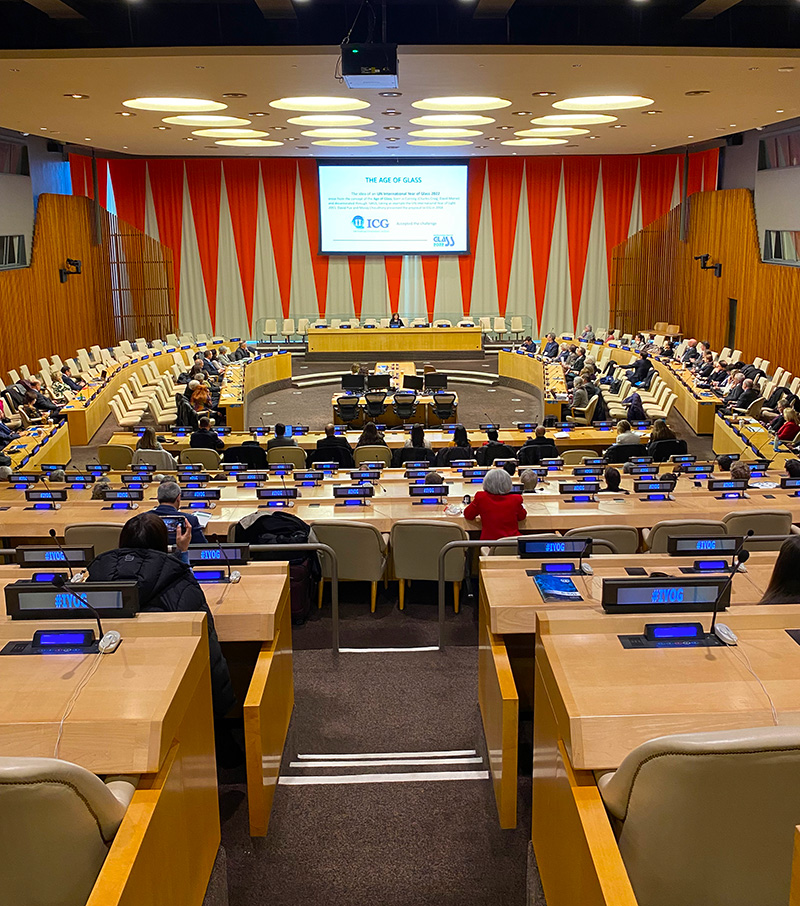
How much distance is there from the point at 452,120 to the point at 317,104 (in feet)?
9.36

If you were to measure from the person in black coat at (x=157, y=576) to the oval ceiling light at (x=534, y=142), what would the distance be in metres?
16.2

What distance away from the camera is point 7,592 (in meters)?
3.00

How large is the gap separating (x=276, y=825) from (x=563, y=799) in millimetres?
1561

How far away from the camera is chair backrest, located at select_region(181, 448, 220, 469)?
33.3 feet

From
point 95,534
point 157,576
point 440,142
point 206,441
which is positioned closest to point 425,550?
point 95,534

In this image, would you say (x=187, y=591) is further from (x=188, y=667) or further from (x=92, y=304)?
(x=92, y=304)

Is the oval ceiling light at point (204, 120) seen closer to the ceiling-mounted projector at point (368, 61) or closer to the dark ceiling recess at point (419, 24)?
the dark ceiling recess at point (419, 24)

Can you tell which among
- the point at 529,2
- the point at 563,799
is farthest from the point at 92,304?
the point at 563,799

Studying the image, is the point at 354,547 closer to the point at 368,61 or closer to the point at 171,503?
the point at 171,503

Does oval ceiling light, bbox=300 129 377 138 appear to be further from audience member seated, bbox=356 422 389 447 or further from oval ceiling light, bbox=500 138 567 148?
audience member seated, bbox=356 422 389 447

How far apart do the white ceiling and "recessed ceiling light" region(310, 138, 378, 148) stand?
240 cm

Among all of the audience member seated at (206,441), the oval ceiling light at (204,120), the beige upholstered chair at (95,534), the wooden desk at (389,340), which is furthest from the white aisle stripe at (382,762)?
the wooden desk at (389,340)

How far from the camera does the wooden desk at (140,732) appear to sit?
2.24 metres

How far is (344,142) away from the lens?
1839 cm
